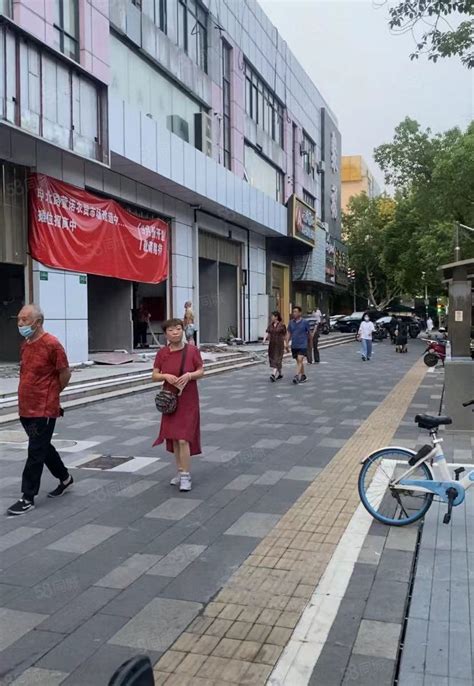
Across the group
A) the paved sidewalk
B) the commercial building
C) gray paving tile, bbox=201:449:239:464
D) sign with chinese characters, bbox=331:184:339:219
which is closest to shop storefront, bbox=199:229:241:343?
the paved sidewalk

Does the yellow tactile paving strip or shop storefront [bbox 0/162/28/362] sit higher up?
shop storefront [bbox 0/162/28/362]

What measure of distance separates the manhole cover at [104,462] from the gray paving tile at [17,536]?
1.96 metres

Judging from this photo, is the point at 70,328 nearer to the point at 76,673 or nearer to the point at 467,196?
the point at 76,673

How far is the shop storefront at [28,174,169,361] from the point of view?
14.8 meters

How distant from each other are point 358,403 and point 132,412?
12.9 feet

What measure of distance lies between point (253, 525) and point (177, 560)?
0.88 metres

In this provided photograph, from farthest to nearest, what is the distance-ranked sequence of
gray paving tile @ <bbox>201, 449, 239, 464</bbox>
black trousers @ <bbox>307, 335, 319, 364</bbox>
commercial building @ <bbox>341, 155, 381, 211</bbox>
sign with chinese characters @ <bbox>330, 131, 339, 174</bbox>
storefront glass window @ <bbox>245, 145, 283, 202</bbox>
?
commercial building @ <bbox>341, 155, 381, 211</bbox>
sign with chinese characters @ <bbox>330, 131, 339, 174</bbox>
storefront glass window @ <bbox>245, 145, 283, 202</bbox>
black trousers @ <bbox>307, 335, 319, 364</bbox>
gray paving tile @ <bbox>201, 449, 239, 464</bbox>

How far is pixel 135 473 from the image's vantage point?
6.64m

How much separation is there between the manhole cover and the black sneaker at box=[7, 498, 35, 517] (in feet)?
4.95

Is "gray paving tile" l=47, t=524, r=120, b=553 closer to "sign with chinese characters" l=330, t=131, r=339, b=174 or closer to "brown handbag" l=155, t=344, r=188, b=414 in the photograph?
"brown handbag" l=155, t=344, r=188, b=414

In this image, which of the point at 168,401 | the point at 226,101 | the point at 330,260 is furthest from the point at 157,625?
the point at 330,260

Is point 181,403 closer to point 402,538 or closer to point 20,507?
point 20,507

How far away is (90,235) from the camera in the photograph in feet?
54.4

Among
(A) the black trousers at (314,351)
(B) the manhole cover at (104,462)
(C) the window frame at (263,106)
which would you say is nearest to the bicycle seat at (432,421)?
(B) the manhole cover at (104,462)
